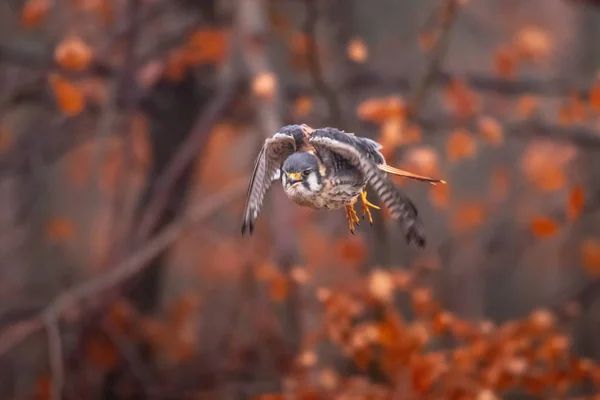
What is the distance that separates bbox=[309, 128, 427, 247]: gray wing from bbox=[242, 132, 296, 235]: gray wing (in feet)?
0.18

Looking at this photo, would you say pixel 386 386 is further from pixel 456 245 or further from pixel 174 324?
pixel 456 245

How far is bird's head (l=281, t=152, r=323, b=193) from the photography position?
2.58 feet

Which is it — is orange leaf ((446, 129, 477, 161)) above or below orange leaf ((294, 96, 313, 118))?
above

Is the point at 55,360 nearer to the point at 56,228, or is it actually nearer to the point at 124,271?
the point at 124,271

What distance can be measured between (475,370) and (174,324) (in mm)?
1799

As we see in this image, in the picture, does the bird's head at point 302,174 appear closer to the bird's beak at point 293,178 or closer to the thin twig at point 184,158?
the bird's beak at point 293,178

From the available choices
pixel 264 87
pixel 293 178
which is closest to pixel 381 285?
pixel 264 87

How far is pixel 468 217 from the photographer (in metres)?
4.55

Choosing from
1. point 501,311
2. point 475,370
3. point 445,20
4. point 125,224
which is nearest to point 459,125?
point 445,20

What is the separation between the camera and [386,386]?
2465 millimetres

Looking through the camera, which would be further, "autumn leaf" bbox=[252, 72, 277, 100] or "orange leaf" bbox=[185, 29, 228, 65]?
"orange leaf" bbox=[185, 29, 228, 65]

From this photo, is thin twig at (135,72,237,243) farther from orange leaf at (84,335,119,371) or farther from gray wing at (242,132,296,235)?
gray wing at (242,132,296,235)

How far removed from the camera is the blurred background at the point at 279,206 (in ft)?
7.94

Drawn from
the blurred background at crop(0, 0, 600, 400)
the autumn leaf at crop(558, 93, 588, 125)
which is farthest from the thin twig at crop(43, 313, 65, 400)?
the autumn leaf at crop(558, 93, 588, 125)
